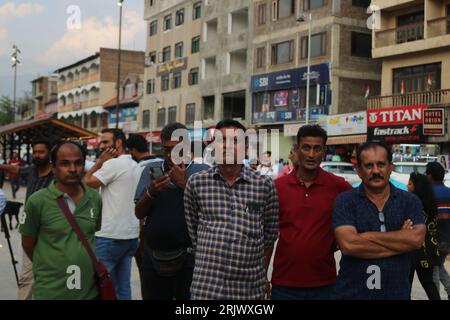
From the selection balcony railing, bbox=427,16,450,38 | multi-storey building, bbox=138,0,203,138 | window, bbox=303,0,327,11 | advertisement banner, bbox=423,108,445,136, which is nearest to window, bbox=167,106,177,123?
multi-storey building, bbox=138,0,203,138

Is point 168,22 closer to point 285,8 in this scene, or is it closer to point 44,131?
point 285,8

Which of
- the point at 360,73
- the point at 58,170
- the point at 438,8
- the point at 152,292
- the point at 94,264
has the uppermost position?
the point at 438,8

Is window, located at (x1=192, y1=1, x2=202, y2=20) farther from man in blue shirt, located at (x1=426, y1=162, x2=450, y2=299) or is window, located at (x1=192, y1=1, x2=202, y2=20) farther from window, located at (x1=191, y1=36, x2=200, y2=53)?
man in blue shirt, located at (x1=426, y1=162, x2=450, y2=299)

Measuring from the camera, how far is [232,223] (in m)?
3.75

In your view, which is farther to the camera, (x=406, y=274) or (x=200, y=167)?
(x=200, y=167)

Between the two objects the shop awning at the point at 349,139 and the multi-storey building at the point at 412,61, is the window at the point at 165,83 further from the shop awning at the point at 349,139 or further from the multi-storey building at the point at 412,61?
the multi-storey building at the point at 412,61

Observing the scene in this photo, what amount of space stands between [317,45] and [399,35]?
5.22m

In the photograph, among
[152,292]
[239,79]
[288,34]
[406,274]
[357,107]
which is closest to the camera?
[406,274]

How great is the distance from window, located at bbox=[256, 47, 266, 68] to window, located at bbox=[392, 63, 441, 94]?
32.0 feet

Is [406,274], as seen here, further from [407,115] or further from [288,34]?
[288,34]

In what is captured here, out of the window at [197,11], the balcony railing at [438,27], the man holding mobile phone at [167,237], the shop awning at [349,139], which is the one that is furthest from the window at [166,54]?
the man holding mobile phone at [167,237]

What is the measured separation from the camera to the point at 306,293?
3.97 m

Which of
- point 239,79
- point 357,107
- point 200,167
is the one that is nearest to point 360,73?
point 357,107
